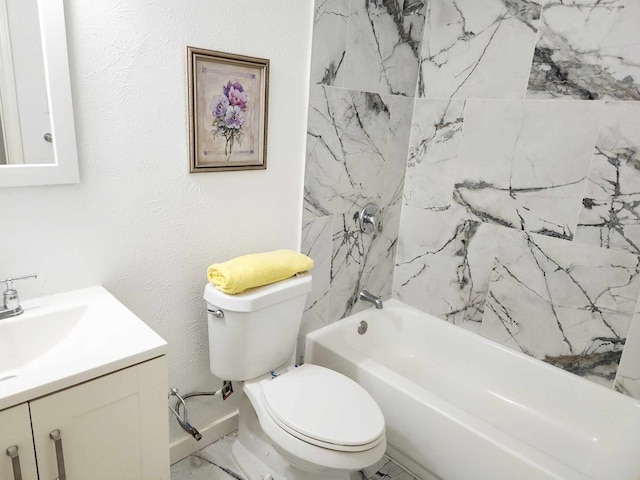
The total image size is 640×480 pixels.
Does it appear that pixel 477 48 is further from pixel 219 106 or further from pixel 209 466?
pixel 209 466

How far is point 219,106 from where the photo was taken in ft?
5.08

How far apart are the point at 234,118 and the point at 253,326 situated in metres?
0.76

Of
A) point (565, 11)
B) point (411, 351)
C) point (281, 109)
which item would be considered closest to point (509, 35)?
point (565, 11)

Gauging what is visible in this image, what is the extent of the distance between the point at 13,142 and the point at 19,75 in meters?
0.18

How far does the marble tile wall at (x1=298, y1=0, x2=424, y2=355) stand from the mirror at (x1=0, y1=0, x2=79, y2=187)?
2.99ft

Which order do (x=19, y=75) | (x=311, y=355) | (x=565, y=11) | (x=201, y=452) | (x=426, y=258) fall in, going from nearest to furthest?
(x=19, y=75)
(x=565, y=11)
(x=201, y=452)
(x=311, y=355)
(x=426, y=258)

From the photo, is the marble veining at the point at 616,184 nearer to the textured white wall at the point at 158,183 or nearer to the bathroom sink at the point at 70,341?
the textured white wall at the point at 158,183

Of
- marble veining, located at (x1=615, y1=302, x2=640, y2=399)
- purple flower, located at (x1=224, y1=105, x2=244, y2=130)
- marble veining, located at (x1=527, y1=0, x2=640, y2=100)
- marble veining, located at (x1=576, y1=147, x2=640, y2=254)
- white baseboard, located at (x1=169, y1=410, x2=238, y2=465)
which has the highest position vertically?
marble veining, located at (x1=527, y1=0, x2=640, y2=100)

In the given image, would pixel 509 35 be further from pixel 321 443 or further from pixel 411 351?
pixel 321 443

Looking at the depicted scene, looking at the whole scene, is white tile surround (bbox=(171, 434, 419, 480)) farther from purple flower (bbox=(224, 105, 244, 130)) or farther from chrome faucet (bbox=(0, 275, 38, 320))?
purple flower (bbox=(224, 105, 244, 130))

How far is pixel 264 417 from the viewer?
153 cm

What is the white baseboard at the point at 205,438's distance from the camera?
178 cm

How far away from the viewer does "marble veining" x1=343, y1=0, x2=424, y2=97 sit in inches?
74.0

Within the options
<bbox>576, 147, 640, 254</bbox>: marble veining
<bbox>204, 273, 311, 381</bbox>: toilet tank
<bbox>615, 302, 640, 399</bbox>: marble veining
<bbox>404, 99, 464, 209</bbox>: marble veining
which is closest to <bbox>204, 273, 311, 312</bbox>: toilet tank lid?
<bbox>204, 273, 311, 381</bbox>: toilet tank
